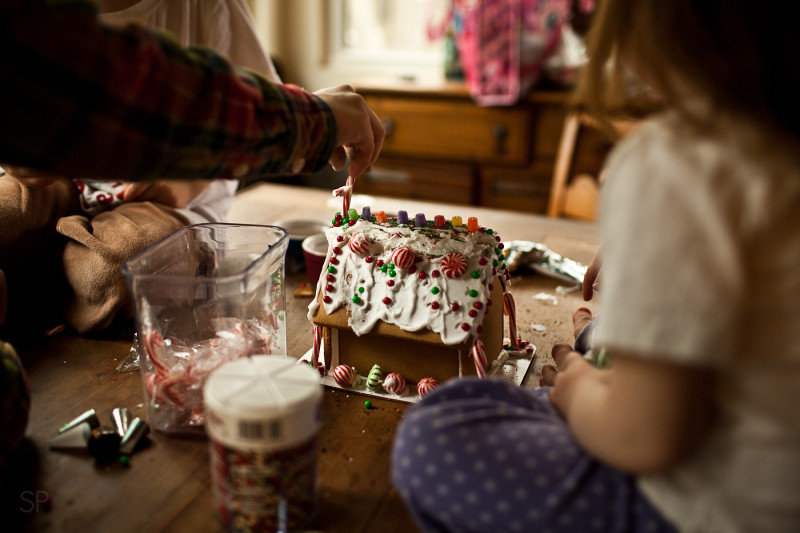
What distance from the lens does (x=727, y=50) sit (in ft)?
1.74

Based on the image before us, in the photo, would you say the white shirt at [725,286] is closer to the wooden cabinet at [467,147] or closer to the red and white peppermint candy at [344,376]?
the red and white peppermint candy at [344,376]

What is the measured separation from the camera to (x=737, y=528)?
1.85ft

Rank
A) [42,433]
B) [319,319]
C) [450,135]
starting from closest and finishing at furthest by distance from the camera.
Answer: [42,433]
[319,319]
[450,135]

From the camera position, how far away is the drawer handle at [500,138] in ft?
8.52

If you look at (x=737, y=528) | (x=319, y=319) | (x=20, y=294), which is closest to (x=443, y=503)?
(x=737, y=528)

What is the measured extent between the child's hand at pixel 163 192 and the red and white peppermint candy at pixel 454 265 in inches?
24.3

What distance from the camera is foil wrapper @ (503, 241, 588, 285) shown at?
1371 mm

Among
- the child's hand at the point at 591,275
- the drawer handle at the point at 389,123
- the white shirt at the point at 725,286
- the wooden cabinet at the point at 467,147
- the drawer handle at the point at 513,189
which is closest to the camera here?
the white shirt at the point at 725,286

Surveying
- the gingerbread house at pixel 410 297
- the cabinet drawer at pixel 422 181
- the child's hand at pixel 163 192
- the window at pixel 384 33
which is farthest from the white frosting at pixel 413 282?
the window at pixel 384 33

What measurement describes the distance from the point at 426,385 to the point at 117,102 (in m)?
0.55

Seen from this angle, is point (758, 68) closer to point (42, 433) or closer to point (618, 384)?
point (618, 384)

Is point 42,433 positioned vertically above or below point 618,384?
below

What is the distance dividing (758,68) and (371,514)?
0.59 m

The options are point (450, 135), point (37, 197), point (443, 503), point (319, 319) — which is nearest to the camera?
point (443, 503)
